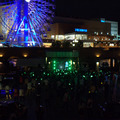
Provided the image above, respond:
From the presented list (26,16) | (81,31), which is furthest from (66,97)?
(81,31)

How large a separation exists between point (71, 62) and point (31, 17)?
8.08m

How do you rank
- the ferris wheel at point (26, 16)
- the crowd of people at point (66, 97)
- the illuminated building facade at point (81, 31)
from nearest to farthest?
the crowd of people at point (66, 97) < the ferris wheel at point (26, 16) < the illuminated building facade at point (81, 31)

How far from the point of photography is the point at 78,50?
91.3ft

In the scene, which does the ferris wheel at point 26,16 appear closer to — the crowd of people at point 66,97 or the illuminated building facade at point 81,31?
the crowd of people at point 66,97

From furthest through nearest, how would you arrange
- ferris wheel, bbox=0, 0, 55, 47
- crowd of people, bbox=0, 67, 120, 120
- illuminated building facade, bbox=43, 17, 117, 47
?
illuminated building facade, bbox=43, 17, 117, 47, ferris wheel, bbox=0, 0, 55, 47, crowd of people, bbox=0, 67, 120, 120

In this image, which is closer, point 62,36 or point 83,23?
point 62,36

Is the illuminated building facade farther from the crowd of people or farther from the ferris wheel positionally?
the crowd of people

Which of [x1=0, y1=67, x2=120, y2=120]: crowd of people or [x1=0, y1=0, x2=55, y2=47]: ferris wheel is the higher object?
[x1=0, y1=0, x2=55, y2=47]: ferris wheel

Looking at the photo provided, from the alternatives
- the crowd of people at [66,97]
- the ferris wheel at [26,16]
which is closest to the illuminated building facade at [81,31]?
the ferris wheel at [26,16]

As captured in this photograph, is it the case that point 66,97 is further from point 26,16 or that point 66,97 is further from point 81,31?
point 81,31

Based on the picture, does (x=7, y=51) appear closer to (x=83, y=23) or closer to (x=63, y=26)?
(x=63, y=26)

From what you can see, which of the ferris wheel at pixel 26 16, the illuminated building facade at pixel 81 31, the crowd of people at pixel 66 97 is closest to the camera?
the crowd of people at pixel 66 97

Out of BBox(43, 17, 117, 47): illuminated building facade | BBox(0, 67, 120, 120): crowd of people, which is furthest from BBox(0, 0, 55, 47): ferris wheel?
BBox(43, 17, 117, 47): illuminated building facade

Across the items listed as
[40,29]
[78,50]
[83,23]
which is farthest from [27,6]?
[83,23]
